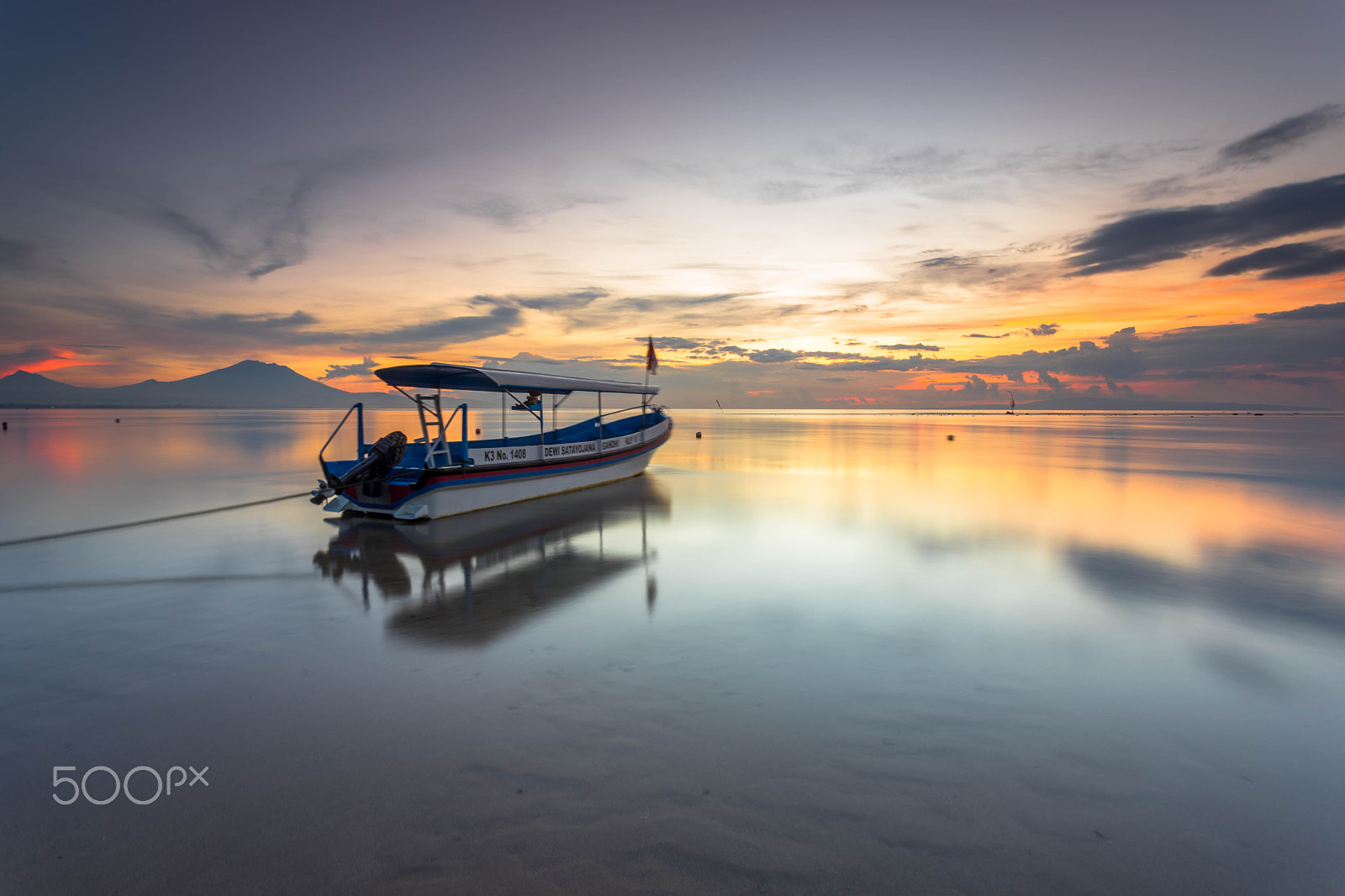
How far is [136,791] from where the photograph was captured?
3.87 m

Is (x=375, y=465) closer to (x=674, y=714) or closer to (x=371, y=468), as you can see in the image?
(x=371, y=468)

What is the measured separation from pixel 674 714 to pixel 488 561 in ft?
19.9

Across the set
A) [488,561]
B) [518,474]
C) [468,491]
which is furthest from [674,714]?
[518,474]

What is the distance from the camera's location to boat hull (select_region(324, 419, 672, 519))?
13375 millimetres

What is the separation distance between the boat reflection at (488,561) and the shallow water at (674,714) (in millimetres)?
102

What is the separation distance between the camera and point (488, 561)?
9.97 meters

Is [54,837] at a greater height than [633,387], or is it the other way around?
[633,387]

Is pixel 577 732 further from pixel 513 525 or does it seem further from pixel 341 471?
pixel 341 471

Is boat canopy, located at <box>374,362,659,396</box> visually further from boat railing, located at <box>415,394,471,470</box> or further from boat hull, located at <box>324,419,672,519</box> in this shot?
boat hull, located at <box>324,419,672,519</box>

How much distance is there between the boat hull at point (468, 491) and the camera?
13.4 m

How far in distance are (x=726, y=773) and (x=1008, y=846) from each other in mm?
1727

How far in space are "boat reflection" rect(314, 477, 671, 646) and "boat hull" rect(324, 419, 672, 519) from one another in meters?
0.33

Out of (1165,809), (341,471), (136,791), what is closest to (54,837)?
(136,791)

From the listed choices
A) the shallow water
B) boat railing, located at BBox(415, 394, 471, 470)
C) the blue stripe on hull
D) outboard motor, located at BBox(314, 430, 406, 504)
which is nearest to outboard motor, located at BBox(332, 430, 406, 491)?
outboard motor, located at BBox(314, 430, 406, 504)
